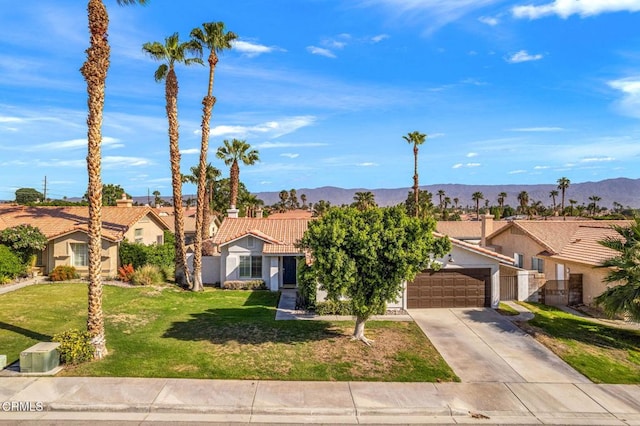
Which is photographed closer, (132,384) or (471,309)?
(132,384)

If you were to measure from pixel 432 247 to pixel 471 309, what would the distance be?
8.32m

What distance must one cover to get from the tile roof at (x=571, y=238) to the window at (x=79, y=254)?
1176 inches

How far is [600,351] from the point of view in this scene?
16.4 meters

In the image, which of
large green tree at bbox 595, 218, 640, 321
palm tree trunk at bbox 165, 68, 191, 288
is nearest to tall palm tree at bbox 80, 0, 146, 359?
palm tree trunk at bbox 165, 68, 191, 288

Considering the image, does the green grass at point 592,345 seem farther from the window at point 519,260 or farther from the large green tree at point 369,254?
the window at point 519,260

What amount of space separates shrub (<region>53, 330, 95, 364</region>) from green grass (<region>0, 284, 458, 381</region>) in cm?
37

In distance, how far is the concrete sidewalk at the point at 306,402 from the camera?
1107cm

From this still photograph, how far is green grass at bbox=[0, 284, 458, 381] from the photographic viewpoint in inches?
539

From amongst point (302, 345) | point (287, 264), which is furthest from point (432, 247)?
point (287, 264)

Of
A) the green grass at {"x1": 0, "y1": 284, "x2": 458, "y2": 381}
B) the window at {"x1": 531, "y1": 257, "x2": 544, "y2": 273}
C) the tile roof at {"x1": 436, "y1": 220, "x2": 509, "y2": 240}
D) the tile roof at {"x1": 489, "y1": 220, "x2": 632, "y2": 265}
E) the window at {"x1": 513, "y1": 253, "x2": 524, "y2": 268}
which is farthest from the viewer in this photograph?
the tile roof at {"x1": 436, "y1": 220, "x2": 509, "y2": 240}

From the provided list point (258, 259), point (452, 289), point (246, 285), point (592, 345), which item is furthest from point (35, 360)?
point (592, 345)

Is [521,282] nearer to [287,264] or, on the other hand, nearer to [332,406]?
[287,264]

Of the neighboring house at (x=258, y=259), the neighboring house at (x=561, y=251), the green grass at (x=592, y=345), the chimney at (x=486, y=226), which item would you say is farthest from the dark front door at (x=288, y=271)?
the chimney at (x=486, y=226)

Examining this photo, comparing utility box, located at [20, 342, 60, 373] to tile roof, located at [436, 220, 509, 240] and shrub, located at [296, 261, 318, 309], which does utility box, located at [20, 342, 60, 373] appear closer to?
shrub, located at [296, 261, 318, 309]
